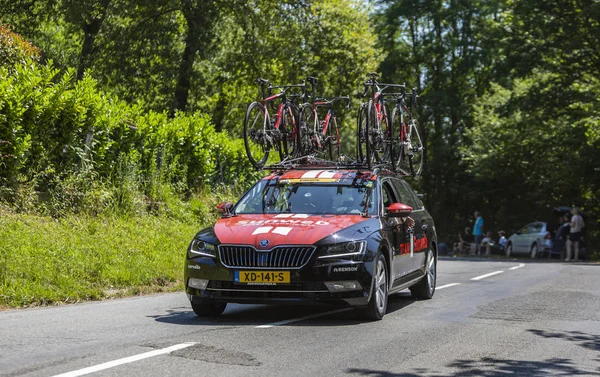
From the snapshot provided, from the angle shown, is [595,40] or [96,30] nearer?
[96,30]

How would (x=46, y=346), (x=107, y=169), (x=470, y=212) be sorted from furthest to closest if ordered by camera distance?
(x=470, y=212)
(x=107, y=169)
(x=46, y=346)

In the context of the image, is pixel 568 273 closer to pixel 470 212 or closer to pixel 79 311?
pixel 79 311

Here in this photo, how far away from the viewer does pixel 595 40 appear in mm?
35062

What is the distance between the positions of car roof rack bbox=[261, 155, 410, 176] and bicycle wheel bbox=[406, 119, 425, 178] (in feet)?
3.46

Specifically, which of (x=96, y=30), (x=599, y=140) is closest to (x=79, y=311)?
(x=96, y=30)

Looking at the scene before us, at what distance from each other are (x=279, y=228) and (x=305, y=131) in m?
4.43

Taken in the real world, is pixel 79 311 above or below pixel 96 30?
below

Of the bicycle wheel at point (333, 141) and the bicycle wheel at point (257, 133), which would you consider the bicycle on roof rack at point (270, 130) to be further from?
the bicycle wheel at point (333, 141)

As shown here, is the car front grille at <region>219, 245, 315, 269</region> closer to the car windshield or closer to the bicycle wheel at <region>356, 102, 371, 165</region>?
the car windshield

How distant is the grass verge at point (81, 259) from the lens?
11570 millimetres

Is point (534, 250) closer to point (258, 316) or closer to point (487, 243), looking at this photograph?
point (487, 243)

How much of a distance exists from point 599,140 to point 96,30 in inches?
756

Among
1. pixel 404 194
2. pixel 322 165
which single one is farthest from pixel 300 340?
pixel 404 194

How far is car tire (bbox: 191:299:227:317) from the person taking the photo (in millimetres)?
9859
